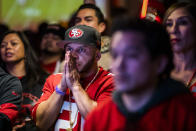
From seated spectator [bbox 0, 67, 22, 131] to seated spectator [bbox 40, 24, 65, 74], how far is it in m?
1.50

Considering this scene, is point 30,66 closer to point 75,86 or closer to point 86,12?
point 86,12

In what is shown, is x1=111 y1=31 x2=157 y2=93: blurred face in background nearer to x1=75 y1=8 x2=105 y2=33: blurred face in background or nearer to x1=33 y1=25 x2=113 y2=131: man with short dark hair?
x1=33 y1=25 x2=113 y2=131: man with short dark hair

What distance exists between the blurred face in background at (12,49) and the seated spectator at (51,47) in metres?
0.76

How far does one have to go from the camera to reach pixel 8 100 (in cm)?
254

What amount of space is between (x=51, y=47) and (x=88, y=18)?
1.29m

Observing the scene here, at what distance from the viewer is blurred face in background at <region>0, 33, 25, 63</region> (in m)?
3.36

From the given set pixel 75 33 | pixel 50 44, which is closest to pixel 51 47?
pixel 50 44

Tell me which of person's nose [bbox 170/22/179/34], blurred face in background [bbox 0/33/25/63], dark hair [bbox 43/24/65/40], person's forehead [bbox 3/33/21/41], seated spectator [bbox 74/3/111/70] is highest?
seated spectator [bbox 74/3/111/70]

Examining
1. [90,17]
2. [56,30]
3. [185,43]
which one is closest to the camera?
[185,43]

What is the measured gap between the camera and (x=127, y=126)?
1.42 m

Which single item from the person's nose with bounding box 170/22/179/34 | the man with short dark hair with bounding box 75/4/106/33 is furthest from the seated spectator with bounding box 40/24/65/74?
the person's nose with bounding box 170/22/179/34

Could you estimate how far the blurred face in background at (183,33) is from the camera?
1.87m

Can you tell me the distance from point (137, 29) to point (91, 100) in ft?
2.58

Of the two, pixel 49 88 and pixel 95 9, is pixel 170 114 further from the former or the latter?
pixel 95 9
